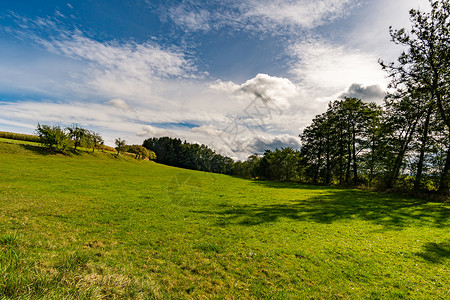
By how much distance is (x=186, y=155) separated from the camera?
128 m

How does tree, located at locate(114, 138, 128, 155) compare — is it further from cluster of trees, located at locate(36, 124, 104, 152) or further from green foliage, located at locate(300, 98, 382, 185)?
green foliage, located at locate(300, 98, 382, 185)

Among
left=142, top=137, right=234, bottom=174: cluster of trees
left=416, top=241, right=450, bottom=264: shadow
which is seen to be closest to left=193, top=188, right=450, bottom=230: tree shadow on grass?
left=416, top=241, right=450, bottom=264: shadow

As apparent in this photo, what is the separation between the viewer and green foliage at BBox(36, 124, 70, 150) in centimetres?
4633

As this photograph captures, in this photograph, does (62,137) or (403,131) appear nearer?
(403,131)

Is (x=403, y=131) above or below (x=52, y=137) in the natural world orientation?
above

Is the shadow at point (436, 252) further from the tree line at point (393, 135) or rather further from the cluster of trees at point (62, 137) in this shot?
the cluster of trees at point (62, 137)

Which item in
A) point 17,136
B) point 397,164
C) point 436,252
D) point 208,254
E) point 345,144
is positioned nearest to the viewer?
point 208,254

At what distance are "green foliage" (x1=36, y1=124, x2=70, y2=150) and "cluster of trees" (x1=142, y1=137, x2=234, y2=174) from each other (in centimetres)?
6642

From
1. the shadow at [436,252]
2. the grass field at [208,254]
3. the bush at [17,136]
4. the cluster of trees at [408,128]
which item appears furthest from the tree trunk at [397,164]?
the bush at [17,136]

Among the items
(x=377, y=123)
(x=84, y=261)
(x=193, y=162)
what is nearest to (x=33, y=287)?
(x=84, y=261)

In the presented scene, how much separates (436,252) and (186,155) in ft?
412

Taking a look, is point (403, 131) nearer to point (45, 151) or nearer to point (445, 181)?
point (445, 181)

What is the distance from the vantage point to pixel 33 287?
3186 mm

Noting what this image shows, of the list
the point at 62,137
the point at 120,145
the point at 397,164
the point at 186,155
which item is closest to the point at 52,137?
the point at 62,137
